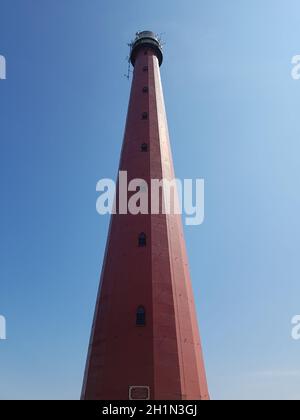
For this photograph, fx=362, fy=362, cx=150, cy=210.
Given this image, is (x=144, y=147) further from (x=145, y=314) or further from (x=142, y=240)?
(x=145, y=314)

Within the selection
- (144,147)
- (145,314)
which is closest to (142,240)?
(145,314)

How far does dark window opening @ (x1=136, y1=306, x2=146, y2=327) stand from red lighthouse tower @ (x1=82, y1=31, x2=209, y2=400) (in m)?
0.02

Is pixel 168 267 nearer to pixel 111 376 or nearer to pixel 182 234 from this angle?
pixel 182 234

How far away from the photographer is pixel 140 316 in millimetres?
14750

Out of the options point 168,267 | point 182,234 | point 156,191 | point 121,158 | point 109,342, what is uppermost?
point 121,158

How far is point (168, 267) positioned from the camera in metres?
16.2

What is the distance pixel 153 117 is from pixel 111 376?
47.7ft

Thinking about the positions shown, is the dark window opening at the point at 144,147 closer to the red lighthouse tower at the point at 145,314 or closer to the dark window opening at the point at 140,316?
the red lighthouse tower at the point at 145,314

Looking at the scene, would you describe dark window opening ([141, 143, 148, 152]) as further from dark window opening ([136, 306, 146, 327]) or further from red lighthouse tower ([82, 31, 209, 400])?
dark window opening ([136, 306, 146, 327])

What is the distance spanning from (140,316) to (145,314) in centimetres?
23

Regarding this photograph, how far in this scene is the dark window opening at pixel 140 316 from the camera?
47.8ft

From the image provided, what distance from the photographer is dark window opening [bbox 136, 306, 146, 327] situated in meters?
14.6

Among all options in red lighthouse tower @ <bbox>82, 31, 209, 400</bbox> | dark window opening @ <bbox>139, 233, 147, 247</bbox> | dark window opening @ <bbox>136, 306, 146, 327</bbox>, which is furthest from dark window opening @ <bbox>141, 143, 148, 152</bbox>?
dark window opening @ <bbox>136, 306, 146, 327</bbox>
